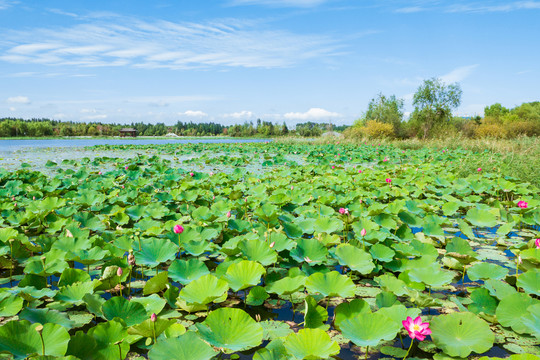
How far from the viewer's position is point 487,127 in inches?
954

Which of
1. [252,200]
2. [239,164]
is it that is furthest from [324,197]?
[239,164]

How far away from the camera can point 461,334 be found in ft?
4.57

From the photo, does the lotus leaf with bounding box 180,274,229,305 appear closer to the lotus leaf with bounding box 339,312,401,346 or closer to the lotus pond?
the lotus pond

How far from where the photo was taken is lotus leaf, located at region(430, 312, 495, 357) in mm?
1321

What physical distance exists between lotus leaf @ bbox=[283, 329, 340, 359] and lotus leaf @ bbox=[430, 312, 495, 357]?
1.75 feet

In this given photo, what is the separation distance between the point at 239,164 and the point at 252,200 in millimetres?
5684

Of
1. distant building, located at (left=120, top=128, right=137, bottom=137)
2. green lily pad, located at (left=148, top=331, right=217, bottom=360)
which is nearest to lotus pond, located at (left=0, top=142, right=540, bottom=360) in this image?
green lily pad, located at (left=148, top=331, right=217, bottom=360)

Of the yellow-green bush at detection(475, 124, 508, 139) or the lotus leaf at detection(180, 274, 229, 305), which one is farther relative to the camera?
the yellow-green bush at detection(475, 124, 508, 139)

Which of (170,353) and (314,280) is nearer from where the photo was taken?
(170,353)

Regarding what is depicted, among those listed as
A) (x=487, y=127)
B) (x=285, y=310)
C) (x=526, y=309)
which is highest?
(x=487, y=127)

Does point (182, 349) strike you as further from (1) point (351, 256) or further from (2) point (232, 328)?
(1) point (351, 256)

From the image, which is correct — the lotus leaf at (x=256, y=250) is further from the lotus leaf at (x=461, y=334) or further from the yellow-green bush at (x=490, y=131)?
the yellow-green bush at (x=490, y=131)

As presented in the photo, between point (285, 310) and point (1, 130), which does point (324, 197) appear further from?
point (1, 130)

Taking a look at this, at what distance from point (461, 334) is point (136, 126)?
101078 mm
